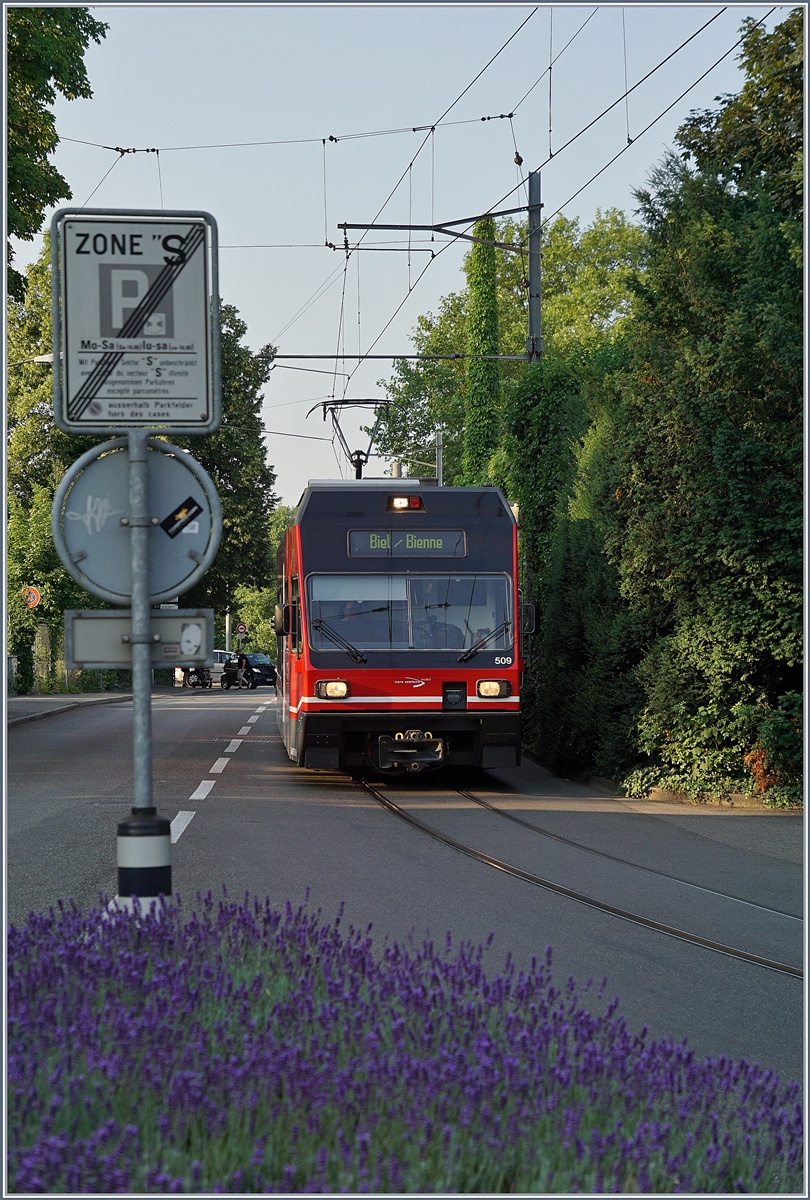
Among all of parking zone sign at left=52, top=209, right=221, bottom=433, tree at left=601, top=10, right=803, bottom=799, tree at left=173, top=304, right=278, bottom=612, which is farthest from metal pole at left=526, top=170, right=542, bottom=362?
tree at left=173, top=304, right=278, bottom=612

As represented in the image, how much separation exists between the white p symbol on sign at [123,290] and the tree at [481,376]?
→ 103 feet

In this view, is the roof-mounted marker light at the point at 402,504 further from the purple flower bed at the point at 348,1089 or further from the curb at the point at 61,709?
the curb at the point at 61,709

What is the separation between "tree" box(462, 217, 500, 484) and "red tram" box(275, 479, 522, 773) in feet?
70.6

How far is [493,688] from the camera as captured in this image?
1493 cm

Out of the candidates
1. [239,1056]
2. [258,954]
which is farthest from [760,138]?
[239,1056]

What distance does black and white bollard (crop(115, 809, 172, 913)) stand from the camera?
17.0 feet

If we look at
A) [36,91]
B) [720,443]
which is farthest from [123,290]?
[36,91]

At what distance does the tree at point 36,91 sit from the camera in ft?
58.9

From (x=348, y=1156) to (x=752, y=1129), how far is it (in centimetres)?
121

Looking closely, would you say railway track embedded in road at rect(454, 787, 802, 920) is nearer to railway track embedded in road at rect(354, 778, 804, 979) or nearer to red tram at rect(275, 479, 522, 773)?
railway track embedded in road at rect(354, 778, 804, 979)

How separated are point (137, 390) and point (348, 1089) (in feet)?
9.84

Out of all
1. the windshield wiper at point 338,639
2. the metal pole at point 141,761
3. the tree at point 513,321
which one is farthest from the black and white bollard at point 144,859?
the tree at point 513,321

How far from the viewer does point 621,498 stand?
15688mm

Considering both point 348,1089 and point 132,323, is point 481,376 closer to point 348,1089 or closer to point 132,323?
point 132,323
